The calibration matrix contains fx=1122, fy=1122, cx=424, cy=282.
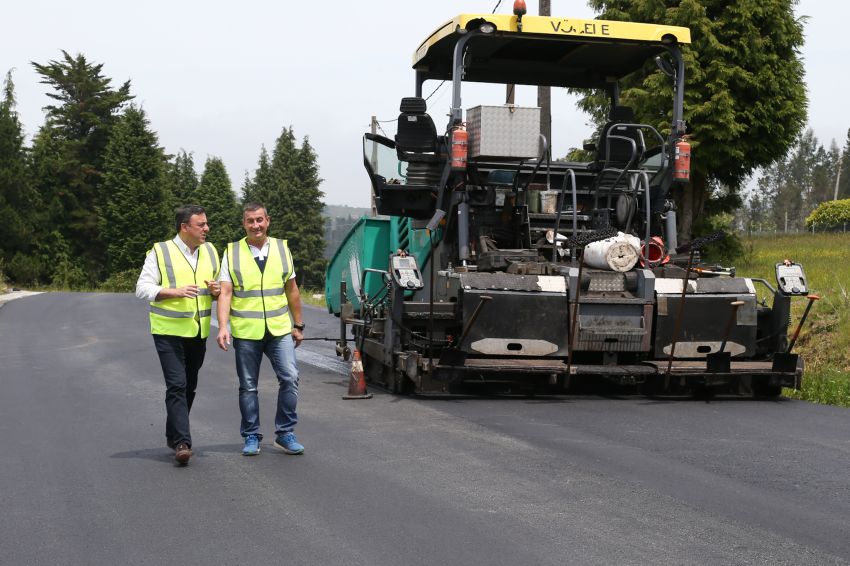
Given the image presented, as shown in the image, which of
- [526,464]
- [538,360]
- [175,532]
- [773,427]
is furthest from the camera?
[538,360]

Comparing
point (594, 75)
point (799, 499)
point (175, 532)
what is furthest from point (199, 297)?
point (594, 75)

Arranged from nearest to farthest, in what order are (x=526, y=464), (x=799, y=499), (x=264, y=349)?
1. (x=799, y=499)
2. (x=526, y=464)
3. (x=264, y=349)

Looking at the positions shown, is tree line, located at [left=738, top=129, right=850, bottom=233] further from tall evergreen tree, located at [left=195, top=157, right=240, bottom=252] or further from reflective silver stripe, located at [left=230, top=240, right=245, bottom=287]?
reflective silver stripe, located at [left=230, top=240, right=245, bottom=287]

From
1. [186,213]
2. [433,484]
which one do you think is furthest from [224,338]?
[433,484]

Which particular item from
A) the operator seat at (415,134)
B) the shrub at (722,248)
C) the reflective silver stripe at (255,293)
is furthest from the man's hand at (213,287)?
the shrub at (722,248)

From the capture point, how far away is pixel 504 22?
1022cm

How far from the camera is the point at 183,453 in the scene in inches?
266

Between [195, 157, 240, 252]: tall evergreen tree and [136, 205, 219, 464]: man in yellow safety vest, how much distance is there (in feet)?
272

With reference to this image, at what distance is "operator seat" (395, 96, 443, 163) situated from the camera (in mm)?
10797

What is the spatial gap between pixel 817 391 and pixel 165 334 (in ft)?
21.3

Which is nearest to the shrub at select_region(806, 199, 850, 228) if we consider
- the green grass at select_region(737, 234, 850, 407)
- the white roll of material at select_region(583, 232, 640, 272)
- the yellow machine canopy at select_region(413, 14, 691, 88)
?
the green grass at select_region(737, 234, 850, 407)

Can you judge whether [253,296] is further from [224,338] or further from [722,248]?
[722,248]

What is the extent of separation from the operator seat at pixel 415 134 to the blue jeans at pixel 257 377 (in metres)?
3.94

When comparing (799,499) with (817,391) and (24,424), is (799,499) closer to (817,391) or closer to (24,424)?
(817,391)
